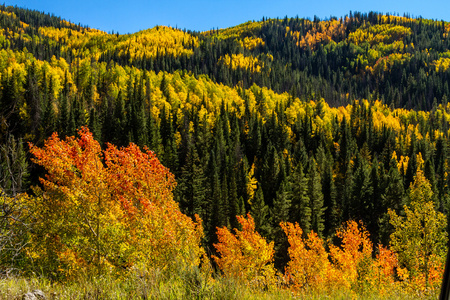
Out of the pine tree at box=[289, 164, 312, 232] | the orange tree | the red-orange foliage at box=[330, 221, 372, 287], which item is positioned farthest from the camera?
the pine tree at box=[289, 164, 312, 232]

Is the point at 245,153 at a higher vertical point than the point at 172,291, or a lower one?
lower

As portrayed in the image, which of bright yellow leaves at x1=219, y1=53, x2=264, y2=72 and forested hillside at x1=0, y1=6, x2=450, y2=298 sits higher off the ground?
bright yellow leaves at x1=219, y1=53, x2=264, y2=72

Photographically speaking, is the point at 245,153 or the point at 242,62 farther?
the point at 242,62

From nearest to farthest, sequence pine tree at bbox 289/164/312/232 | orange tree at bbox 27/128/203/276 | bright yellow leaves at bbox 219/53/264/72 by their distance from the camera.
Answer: orange tree at bbox 27/128/203/276 → pine tree at bbox 289/164/312/232 → bright yellow leaves at bbox 219/53/264/72

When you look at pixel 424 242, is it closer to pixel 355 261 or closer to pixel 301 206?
pixel 355 261

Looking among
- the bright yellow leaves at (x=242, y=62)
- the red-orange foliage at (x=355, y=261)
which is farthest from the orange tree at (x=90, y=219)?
the bright yellow leaves at (x=242, y=62)

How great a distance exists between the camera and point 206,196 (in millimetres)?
51750

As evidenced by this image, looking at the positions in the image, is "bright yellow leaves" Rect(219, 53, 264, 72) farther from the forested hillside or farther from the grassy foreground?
the grassy foreground

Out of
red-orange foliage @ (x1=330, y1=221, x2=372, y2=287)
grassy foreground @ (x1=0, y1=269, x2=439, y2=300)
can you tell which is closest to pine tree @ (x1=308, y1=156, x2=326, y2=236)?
red-orange foliage @ (x1=330, y1=221, x2=372, y2=287)

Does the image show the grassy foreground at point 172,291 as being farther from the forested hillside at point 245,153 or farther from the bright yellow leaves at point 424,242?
the bright yellow leaves at point 424,242

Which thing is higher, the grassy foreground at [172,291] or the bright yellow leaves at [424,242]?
the grassy foreground at [172,291]

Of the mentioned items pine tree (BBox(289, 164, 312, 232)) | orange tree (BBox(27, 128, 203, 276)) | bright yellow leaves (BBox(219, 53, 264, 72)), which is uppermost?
bright yellow leaves (BBox(219, 53, 264, 72))

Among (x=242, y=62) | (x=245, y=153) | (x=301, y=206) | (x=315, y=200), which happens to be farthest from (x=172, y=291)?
(x=242, y=62)

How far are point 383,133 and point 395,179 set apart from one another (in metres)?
52.1
